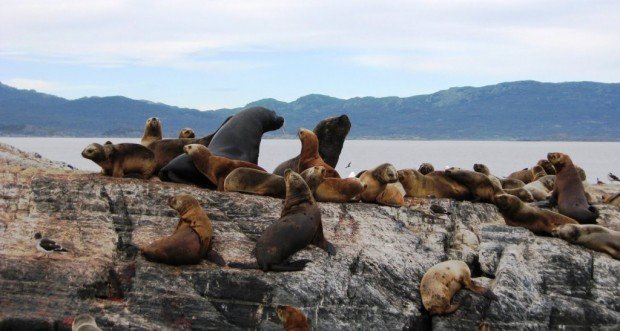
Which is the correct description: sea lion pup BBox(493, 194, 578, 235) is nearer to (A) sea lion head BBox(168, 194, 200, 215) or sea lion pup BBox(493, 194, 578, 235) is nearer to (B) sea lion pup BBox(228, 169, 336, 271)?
(B) sea lion pup BBox(228, 169, 336, 271)

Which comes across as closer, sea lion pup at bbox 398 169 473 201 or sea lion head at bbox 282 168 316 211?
sea lion head at bbox 282 168 316 211

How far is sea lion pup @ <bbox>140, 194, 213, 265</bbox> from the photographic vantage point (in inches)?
409

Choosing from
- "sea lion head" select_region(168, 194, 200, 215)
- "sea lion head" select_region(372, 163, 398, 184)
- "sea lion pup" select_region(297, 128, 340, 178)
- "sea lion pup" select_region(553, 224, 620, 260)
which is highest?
"sea lion pup" select_region(297, 128, 340, 178)

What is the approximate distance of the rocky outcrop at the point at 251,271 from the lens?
9.93 m

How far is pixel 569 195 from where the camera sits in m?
14.3

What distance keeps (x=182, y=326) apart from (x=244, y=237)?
1.66m

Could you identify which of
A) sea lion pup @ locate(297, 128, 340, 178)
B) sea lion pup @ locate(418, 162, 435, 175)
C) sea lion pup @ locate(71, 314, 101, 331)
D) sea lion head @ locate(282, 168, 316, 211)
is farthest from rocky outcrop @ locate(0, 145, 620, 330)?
sea lion pup @ locate(418, 162, 435, 175)

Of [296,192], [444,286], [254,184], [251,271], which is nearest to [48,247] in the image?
[251,271]

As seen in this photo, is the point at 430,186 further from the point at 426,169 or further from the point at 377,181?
the point at 377,181

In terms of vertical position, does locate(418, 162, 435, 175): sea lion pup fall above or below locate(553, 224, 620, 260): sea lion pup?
above

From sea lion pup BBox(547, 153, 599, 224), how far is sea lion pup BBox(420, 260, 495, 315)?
134 inches

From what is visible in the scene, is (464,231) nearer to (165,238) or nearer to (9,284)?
(165,238)

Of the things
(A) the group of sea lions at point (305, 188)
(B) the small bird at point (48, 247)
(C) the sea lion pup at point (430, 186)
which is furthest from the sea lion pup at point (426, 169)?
(B) the small bird at point (48, 247)

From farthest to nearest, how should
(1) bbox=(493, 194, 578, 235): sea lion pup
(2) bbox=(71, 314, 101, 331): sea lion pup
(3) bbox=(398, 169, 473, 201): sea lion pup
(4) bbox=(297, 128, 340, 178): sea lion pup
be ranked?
(3) bbox=(398, 169, 473, 201): sea lion pup
(4) bbox=(297, 128, 340, 178): sea lion pup
(1) bbox=(493, 194, 578, 235): sea lion pup
(2) bbox=(71, 314, 101, 331): sea lion pup
